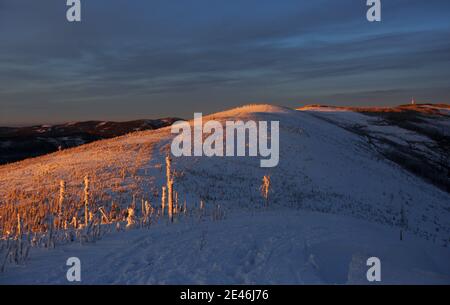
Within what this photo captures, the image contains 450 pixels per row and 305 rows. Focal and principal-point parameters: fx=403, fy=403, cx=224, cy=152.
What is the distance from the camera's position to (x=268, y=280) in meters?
7.61

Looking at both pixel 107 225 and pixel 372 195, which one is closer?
pixel 107 225

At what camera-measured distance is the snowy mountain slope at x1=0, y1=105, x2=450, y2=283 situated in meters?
8.53

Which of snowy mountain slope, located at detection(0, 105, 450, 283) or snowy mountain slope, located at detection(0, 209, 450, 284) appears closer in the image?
snowy mountain slope, located at detection(0, 209, 450, 284)

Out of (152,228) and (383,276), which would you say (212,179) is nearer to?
(152,228)

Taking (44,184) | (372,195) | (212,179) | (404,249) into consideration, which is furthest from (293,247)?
(372,195)

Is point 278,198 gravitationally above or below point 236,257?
below

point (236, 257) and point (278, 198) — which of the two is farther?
point (278, 198)

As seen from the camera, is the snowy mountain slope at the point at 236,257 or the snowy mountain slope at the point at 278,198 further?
the snowy mountain slope at the point at 278,198

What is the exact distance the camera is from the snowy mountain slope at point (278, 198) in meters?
8.53

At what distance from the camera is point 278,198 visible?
70.7 feet
